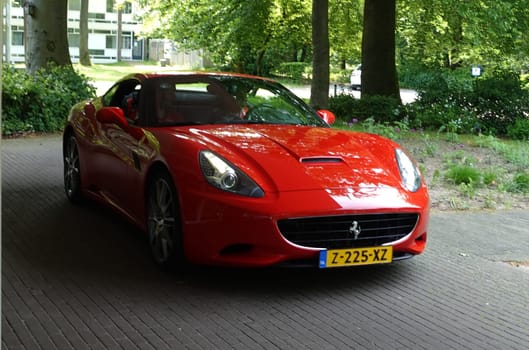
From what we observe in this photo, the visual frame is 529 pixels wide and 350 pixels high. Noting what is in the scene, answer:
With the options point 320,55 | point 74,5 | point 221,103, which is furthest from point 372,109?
point 74,5

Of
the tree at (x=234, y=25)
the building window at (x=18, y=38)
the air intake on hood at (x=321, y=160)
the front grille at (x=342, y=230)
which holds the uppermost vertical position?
the building window at (x=18, y=38)

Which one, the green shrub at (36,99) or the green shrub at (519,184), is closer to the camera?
the green shrub at (519,184)

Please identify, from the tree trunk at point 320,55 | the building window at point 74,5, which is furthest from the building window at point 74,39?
the tree trunk at point 320,55

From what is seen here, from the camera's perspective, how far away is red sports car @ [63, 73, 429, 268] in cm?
471

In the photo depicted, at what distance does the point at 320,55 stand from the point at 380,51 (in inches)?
71.3

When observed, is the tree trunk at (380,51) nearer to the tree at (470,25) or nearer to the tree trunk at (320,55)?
the tree trunk at (320,55)

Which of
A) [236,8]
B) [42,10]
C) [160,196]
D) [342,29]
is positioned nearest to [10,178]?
→ [160,196]

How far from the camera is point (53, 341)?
385 cm

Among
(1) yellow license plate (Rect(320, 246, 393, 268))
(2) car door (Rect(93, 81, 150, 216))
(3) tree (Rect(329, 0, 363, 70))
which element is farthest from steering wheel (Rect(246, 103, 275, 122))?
(3) tree (Rect(329, 0, 363, 70))

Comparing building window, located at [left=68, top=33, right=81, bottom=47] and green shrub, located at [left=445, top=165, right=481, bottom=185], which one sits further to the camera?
building window, located at [left=68, top=33, right=81, bottom=47]

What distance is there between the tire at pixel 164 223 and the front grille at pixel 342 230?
818 millimetres

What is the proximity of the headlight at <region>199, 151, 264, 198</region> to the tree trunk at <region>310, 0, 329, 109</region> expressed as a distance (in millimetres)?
12744

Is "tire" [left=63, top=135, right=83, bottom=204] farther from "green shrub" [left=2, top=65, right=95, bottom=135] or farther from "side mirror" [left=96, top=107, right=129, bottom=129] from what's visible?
"green shrub" [left=2, top=65, right=95, bottom=135]

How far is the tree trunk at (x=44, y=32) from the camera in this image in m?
15.9
